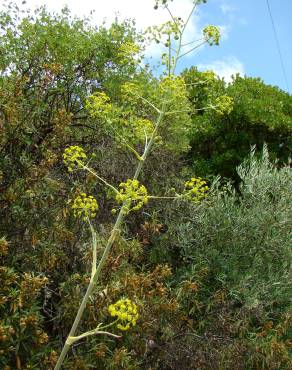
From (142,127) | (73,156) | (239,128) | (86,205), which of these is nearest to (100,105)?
(142,127)

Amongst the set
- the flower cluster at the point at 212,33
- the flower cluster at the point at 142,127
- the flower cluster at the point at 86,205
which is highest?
the flower cluster at the point at 212,33

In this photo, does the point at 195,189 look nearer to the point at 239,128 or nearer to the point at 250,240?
the point at 250,240

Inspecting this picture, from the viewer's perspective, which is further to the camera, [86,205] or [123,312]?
[86,205]

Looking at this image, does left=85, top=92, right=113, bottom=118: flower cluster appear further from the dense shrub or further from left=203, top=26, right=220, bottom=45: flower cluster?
the dense shrub

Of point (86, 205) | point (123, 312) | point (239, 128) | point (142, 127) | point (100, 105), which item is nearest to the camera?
point (123, 312)

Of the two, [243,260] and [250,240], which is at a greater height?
[250,240]

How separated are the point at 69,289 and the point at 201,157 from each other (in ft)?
24.6

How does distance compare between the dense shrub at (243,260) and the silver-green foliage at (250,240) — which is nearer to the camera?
the dense shrub at (243,260)

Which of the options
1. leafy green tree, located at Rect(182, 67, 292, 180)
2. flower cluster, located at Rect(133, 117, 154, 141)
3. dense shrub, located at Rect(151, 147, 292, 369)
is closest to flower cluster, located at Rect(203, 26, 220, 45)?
flower cluster, located at Rect(133, 117, 154, 141)

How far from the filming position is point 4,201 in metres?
4.45

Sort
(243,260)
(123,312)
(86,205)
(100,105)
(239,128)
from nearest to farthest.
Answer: (123,312) → (86,205) → (100,105) → (243,260) → (239,128)

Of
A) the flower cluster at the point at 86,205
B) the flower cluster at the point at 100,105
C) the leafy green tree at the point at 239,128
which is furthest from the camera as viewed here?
the leafy green tree at the point at 239,128

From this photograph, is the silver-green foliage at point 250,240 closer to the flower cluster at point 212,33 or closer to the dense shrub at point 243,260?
the dense shrub at point 243,260

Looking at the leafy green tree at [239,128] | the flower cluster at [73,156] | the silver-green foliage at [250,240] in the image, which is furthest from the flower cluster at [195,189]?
the leafy green tree at [239,128]
